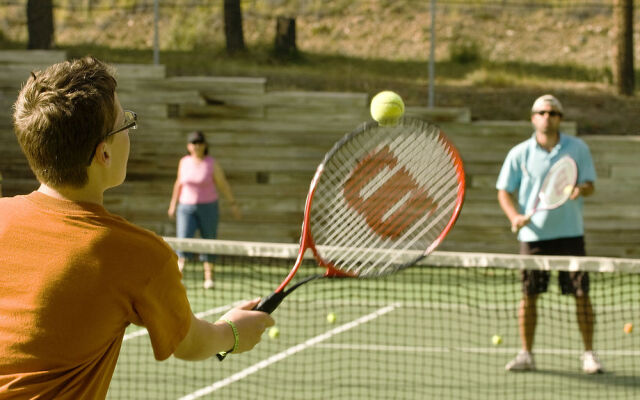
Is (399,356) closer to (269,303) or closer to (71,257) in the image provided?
(269,303)

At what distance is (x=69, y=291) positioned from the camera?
6.59 ft

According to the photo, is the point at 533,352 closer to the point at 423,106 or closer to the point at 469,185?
the point at 469,185

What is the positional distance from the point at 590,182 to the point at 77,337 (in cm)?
476

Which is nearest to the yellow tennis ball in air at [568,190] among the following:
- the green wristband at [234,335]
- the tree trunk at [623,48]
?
the green wristband at [234,335]

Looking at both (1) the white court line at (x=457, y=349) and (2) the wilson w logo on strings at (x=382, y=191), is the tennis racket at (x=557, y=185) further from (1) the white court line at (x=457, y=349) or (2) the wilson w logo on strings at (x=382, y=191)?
(2) the wilson w logo on strings at (x=382, y=191)

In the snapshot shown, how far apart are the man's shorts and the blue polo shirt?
0.05 meters

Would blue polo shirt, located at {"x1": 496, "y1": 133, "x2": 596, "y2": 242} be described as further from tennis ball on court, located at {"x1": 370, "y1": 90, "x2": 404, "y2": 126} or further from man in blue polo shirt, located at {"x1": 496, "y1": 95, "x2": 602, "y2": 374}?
tennis ball on court, located at {"x1": 370, "y1": 90, "x2": 404, "y2": 126}

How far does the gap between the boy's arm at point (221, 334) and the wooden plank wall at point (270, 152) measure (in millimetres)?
9284

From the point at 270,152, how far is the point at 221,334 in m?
9.74

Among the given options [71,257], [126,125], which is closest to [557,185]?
[126,125]

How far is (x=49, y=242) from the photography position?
2.04 meters

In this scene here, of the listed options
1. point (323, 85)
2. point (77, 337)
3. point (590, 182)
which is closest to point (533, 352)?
point (590, 182)

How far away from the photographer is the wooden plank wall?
1162 centimetres

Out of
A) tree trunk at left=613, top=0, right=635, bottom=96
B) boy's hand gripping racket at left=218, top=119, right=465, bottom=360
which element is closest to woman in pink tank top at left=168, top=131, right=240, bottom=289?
boy's hand gripping racket at left=218, top=119, right=465, bottom=360
